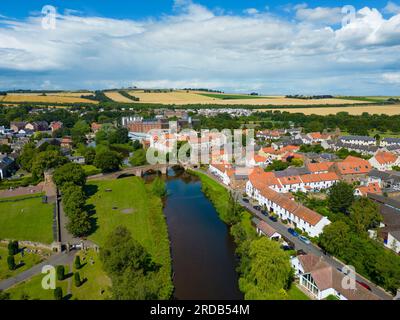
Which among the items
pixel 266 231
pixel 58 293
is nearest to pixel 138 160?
pixel 266 231

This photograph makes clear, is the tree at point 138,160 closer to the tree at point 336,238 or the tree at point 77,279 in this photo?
the tree at point 77,279

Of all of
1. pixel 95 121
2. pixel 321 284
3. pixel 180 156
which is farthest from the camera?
pixel 95 121

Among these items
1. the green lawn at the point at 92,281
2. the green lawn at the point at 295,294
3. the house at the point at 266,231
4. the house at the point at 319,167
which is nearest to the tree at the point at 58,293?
the green lawn at the point at 92,281

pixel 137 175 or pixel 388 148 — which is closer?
pixel 137 175

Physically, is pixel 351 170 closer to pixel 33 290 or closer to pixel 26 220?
pixel 33 290
